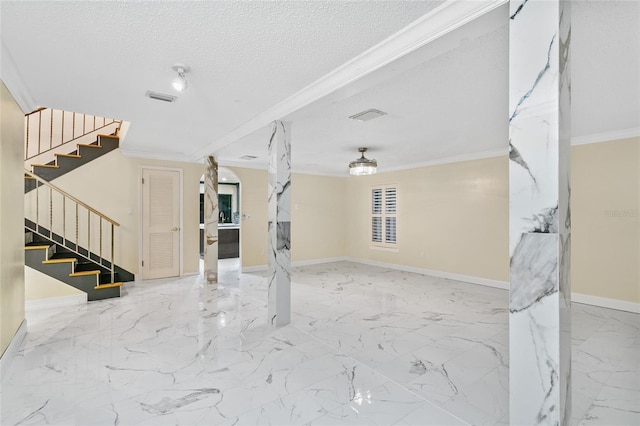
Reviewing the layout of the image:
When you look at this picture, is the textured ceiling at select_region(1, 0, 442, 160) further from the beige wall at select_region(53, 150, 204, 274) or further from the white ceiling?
the beige wall at select_region(53, 150, 204, 274)

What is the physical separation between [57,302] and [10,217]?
2.35 m

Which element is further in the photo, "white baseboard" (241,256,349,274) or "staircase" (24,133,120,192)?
"white baseboard" (241,256,349,274)

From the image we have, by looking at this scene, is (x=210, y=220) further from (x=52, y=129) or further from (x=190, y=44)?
(x=190, y=44)

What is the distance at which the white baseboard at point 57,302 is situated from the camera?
4.34 m

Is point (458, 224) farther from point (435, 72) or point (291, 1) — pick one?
point (291, 1)

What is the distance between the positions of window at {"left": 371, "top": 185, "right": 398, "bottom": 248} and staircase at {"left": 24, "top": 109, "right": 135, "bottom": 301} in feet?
17.6

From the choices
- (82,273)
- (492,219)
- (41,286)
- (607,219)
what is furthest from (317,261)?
(607,219)

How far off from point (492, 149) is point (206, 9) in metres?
5.19

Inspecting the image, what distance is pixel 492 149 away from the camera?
18.1 feet

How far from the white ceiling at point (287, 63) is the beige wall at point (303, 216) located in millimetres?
2756

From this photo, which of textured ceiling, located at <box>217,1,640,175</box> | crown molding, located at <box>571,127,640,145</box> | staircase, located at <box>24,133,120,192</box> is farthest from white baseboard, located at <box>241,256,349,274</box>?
crown molding, located at <box>571,127,640,145</box>

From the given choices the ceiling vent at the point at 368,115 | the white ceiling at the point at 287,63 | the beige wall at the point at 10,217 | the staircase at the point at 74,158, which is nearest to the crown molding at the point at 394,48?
the white ceiling at the point at 287,63

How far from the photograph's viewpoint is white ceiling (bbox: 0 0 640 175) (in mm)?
1896

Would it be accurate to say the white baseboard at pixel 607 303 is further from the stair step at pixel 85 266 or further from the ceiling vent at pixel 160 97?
the stair step at pixel 85 266
